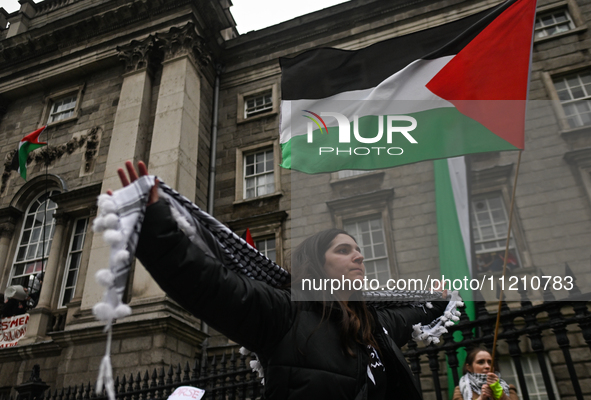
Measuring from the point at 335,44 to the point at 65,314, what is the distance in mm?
12315

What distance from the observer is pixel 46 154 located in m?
15.2

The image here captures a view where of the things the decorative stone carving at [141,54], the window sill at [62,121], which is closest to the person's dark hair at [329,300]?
the decorative stone carving at [141,54]

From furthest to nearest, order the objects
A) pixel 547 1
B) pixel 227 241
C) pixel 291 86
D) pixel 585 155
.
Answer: pixel 547 1 → pixel 291 86 → pixel 585 155 → pixel 227 241

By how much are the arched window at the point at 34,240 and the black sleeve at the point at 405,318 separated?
1316 cm

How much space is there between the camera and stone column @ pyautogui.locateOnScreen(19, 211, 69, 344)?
12.0 m

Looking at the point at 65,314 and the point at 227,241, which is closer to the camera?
the point at 227,241

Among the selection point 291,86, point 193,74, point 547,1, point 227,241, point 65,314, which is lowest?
point 227,241

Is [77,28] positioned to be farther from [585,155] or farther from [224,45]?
[585,155]

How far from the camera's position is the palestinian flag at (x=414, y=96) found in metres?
3.37

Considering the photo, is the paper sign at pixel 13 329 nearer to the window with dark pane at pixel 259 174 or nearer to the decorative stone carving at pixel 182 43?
the window with dark pane at pixel 259 174

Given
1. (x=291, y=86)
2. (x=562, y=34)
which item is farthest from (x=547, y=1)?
(x=291, y=86)

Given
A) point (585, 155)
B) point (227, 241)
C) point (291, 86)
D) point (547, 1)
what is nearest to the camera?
point (227, 241)

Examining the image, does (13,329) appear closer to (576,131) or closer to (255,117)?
(255,117)

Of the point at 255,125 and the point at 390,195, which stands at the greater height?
the point at 255,125
